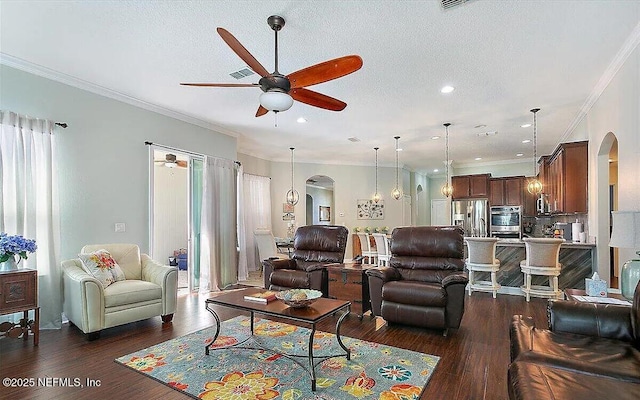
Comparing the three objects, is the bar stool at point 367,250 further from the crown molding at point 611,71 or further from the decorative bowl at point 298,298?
the decorative bowl at point 298,298

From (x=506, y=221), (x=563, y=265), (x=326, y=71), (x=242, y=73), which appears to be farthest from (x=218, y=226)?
(x=506, y=221)

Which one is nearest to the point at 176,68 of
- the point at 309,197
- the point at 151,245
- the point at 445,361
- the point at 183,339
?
Answer: the point at 151,245

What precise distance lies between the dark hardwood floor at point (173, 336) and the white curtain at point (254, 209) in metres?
3.61

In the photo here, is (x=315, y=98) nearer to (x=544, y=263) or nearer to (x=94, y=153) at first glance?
(x=94, y=153)

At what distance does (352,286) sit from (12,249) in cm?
370

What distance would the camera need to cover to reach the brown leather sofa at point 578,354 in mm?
1509

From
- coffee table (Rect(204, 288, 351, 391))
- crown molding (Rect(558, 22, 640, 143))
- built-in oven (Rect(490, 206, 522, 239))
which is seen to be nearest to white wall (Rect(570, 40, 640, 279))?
crown molding (Rect(558, 22, 640, 143))

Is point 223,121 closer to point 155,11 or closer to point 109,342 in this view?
point 155,11

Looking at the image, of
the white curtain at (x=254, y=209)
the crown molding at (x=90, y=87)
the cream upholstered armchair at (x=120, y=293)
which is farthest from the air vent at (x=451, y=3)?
the white curtain at (x=254, y=209)

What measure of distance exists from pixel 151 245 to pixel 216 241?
4.00ft

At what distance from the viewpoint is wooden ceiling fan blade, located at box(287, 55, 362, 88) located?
251 centimetres

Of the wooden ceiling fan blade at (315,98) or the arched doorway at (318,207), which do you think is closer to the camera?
the wooden ceiling fan blade at (315,98)

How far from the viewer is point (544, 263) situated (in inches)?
193

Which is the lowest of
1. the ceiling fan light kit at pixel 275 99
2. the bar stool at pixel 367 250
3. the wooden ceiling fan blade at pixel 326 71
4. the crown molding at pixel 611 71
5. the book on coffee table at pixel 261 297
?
the bar stool at pixel 367 250
